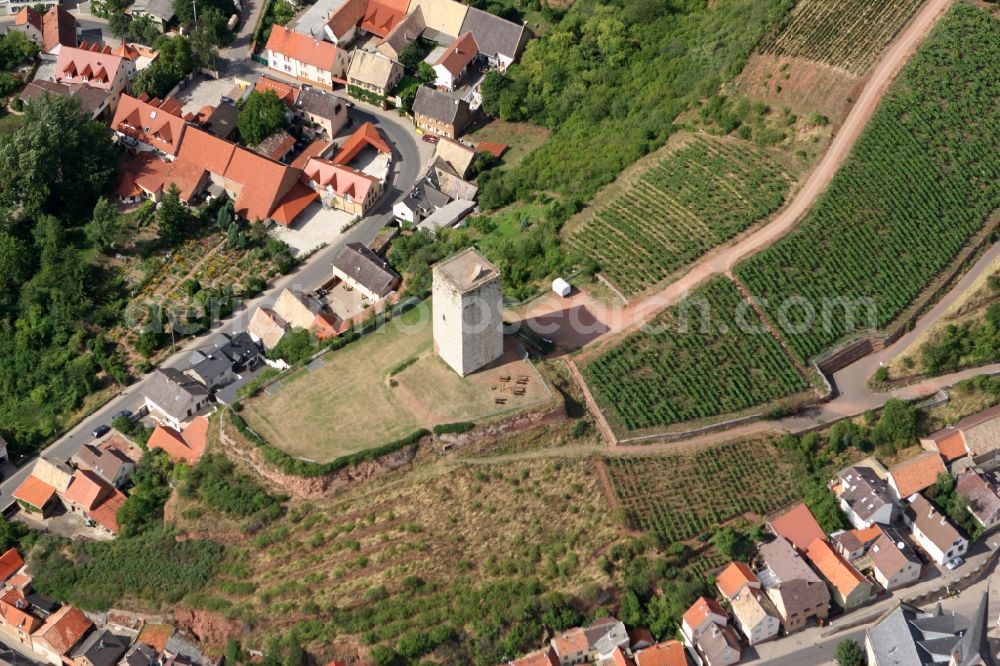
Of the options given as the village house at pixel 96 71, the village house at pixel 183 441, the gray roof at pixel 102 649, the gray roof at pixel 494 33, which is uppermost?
the gray roof at pixel 494 33

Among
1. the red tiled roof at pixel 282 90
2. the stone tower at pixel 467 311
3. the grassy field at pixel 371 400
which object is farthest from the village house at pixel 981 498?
the red tiled roof at pixel 282 90

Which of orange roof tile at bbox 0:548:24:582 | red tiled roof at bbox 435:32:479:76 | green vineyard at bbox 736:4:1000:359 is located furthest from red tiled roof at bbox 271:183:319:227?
green vineyard at bbox 736:4:1000:359

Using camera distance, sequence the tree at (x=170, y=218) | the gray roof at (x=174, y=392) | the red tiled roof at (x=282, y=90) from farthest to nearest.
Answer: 1. the red tiled roof at (x=282, y=90)
2. the tree at (x=170, y=218)
3. the gray roof at (x=174, y=392)

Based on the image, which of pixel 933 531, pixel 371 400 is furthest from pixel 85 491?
pixel 933 531

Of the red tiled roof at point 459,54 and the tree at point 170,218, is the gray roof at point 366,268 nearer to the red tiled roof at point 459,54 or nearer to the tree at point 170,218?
the tree at point 170,218

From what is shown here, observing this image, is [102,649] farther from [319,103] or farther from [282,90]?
[282,90]

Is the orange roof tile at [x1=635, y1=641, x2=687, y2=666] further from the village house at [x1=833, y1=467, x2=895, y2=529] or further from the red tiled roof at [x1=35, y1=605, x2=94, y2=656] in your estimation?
the red tiled roof at [x1=35, y1=605, x2=94, y2=656]

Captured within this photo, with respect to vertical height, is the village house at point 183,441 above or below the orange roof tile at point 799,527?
below

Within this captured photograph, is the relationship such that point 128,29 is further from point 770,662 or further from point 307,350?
point 770,662
